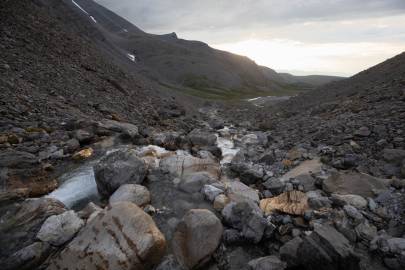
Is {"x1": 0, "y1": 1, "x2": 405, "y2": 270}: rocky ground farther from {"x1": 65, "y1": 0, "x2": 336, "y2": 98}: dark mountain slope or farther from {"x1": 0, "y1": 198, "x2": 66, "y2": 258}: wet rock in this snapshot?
{"x1": 65, "y1": 0, "x2": 336, "y2": 98}: dark mountain slope

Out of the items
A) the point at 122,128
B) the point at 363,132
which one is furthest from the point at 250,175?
the point at 122,128

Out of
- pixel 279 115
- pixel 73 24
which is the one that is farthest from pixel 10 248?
pixel 73 24

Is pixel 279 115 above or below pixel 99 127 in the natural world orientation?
below

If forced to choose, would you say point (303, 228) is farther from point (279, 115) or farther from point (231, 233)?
point (279, 115)

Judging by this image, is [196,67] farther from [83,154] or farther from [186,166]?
[186,166]

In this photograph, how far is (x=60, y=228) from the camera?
25.0ft

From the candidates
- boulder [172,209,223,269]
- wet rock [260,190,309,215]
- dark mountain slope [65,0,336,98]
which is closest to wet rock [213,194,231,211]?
boulder [172,209,223,269]

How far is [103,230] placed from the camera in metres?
7.06

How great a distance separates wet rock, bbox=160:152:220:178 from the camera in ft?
38.8

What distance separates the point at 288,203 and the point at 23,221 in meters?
7.91

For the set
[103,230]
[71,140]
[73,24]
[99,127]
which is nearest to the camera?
[103,230]

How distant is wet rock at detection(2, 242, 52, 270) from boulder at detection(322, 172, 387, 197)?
30.6ft

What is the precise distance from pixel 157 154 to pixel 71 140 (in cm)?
407

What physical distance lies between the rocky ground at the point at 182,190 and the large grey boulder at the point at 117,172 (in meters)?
0.04
